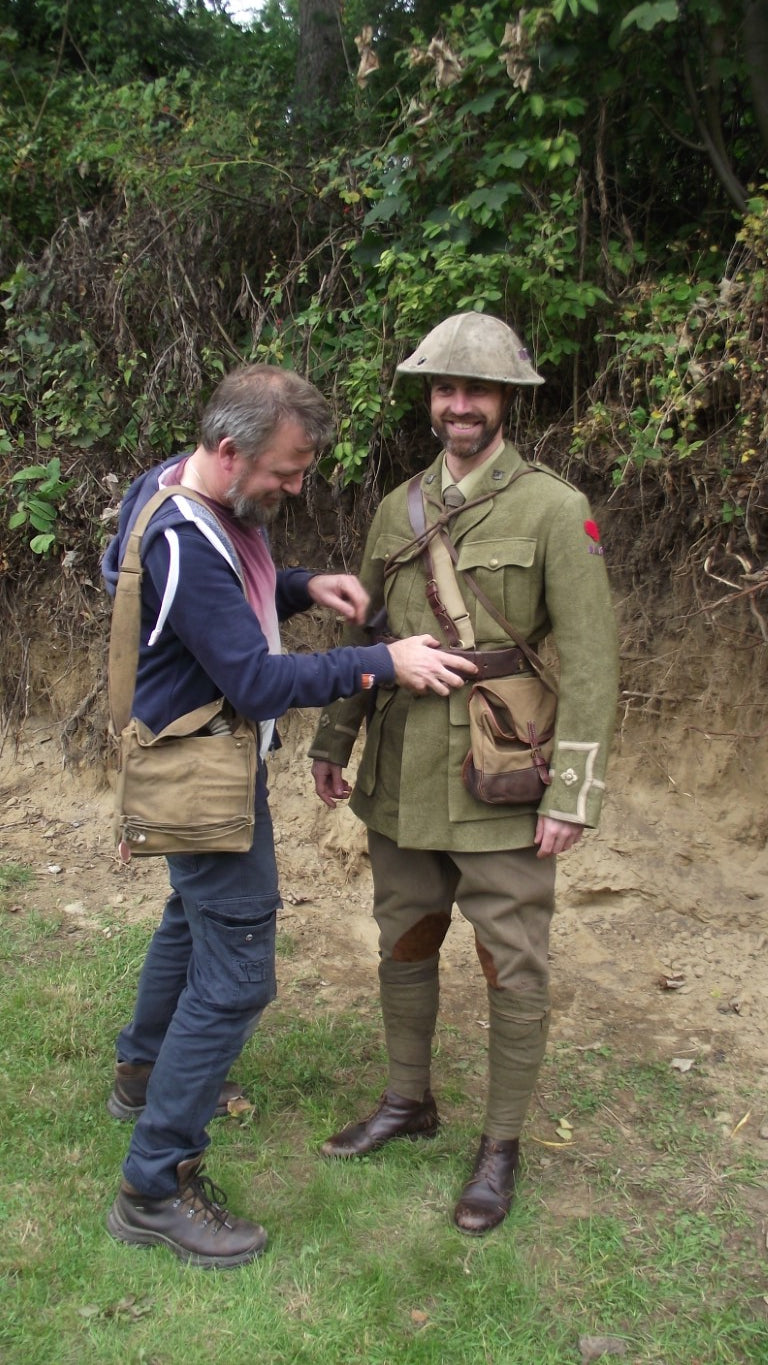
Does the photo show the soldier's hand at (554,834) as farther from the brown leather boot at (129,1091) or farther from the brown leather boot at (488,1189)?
the brown leather boot at (129,1091)

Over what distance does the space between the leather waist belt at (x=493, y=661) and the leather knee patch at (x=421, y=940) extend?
0.75 m

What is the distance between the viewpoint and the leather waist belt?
281 cm

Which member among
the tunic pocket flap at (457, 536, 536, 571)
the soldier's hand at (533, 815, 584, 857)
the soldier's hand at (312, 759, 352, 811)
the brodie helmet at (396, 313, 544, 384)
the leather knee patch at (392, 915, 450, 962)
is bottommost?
the leather knee patch at (392, 915, 450, 962)

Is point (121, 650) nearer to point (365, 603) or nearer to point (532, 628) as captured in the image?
point (365, 603)

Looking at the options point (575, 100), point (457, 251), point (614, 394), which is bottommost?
point (614, 394)

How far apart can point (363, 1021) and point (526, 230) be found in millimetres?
2931

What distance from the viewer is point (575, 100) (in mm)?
3826

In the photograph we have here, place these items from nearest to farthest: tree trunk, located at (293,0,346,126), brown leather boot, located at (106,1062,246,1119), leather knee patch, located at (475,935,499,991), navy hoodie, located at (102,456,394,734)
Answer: navy hoodie, located at (102,456,394,734) < leather knee patch, located at (475,935,499,991) < brown leather boot, located at (106,1062,246,1119) < tree trunk, located at (293,0,346,126)

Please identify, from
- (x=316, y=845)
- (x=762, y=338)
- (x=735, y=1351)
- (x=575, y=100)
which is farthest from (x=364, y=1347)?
(x=575, y=100)

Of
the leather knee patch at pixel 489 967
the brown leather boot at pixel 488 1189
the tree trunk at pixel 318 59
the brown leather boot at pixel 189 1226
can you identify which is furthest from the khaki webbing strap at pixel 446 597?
the tree trunk at pixel 318 59

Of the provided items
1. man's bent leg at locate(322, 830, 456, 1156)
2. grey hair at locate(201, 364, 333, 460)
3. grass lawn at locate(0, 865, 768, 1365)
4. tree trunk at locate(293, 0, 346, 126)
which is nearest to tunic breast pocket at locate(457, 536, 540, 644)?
grey hair at locate(201, 364, 333, 460)

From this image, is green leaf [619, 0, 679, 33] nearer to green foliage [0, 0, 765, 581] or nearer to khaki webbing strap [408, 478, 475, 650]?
green foliage [0, 0, 765, 581]

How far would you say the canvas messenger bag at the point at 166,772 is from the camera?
2.52 m

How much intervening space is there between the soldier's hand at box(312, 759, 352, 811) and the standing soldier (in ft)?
0.62
